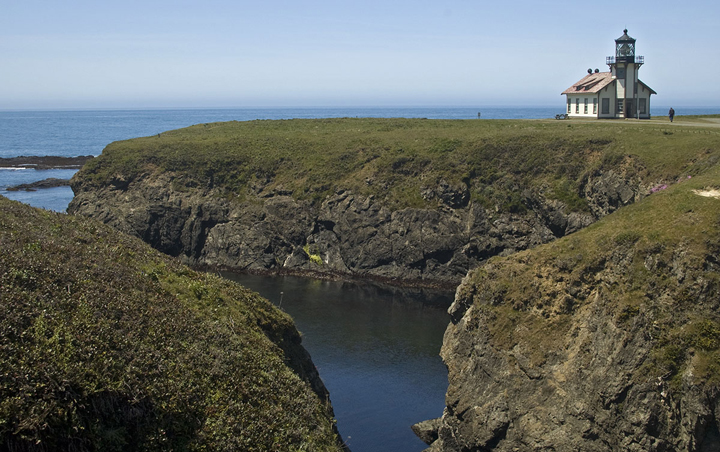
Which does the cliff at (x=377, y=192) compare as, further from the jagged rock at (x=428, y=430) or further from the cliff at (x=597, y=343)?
the jagged rock at (x=428, y=430)

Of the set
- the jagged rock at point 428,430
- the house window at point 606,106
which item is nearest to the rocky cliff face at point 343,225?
the house window at point 606,106

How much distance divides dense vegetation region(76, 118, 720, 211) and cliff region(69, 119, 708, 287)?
0.16 meters

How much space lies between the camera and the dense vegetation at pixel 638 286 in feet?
84.6

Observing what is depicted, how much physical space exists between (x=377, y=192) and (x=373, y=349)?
25.2 m

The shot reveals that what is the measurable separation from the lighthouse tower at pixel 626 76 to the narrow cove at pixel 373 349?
35557 millimetres

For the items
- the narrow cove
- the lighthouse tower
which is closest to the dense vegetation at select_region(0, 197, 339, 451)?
the narrow cove

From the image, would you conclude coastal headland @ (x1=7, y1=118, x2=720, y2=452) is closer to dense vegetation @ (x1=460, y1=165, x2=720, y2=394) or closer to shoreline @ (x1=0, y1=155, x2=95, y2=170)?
dense vegetation @ (x1=460, y1=165, x2=720, y2=394)

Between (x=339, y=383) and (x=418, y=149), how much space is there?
3680 cm

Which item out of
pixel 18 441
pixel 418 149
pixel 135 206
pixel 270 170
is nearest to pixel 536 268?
pixel 18 441

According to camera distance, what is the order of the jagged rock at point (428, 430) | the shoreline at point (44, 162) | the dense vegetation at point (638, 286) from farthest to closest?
the shoreline at point (44, 162), the jagged rock at point (428, 430), the dense vegetation at point (638, 286)

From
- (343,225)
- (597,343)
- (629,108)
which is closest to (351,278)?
(343,225)

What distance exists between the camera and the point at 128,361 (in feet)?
51.7

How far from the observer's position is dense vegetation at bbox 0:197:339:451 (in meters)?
13.3

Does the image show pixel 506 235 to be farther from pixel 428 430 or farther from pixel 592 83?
pixel 592 83
